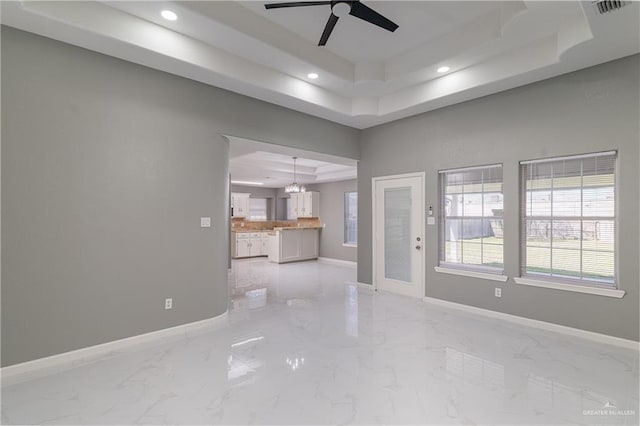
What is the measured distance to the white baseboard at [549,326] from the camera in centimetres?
323

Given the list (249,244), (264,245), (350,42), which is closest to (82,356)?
(350,42)

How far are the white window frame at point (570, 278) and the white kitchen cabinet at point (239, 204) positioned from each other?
884cm

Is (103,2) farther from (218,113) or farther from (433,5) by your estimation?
(433,5)

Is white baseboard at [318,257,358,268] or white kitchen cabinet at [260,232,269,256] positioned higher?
white kitchen cabinet at [260,232,269,256]

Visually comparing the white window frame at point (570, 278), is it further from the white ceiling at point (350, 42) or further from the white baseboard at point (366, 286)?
the white baseboard at point (366, 286)

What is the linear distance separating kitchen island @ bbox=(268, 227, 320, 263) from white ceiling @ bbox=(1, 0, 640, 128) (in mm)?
5153

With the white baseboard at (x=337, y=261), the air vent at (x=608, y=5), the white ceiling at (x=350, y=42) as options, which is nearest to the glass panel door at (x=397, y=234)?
the white ceiling at (x=350, y=42)

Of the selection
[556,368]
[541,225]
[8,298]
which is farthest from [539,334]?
[8,298]

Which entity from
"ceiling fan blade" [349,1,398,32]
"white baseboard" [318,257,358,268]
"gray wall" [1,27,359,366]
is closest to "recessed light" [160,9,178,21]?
"gray wall" [1,27,359,366]

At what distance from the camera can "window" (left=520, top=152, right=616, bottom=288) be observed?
348 cm

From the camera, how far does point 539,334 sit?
3590mm

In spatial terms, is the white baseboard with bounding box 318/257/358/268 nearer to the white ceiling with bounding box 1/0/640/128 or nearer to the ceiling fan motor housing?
the white ceiling with bounding box 1/0/640/128

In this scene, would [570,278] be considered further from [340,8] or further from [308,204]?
[308,204]

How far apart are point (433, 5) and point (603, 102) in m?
2.20
